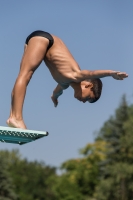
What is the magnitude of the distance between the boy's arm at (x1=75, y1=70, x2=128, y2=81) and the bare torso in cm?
13

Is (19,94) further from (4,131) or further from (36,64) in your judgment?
(4,131)

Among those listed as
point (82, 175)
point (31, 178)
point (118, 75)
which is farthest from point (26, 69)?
point (31, 178)

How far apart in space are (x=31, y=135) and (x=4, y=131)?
34cm

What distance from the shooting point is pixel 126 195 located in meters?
57.4

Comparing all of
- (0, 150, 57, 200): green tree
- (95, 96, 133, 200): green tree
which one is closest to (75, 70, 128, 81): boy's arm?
(95, 96, 133, 200): green tree

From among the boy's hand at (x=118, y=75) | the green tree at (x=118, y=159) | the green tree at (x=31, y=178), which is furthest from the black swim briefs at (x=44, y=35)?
the green tree at (x=31, y=178)

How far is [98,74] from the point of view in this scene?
7652mm

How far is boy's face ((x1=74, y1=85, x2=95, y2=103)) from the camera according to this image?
827cm

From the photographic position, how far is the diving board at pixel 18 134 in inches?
270

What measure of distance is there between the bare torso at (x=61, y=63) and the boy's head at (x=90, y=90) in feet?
0.68

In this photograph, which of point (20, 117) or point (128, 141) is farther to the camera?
point (128, 141)

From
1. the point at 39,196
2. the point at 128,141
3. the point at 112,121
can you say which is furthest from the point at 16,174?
the point at 128,141

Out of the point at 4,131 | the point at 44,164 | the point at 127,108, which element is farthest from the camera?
the point at 44,164

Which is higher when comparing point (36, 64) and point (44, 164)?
point (36, 64)
